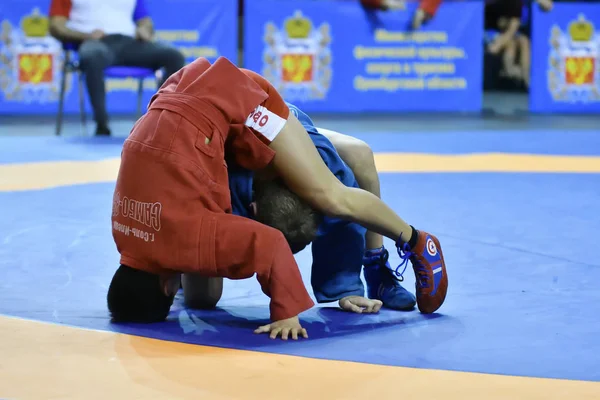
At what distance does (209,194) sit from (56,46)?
6.80 m

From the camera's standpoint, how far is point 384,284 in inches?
132

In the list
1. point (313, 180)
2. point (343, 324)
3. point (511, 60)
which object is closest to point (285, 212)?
point (313, 180)

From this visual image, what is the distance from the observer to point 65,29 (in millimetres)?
8141

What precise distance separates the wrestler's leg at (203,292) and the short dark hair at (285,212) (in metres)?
0.30

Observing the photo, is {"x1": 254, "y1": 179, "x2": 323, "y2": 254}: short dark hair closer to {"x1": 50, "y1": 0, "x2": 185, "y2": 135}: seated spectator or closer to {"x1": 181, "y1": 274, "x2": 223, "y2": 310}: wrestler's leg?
{"x1": 181, "y1": 274, "x2": 223, "y2": 310}: wrestler's leg

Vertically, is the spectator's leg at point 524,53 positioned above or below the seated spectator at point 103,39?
below

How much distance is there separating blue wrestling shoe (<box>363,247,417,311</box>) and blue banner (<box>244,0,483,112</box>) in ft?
21.3

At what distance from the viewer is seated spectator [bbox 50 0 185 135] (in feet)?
26.5

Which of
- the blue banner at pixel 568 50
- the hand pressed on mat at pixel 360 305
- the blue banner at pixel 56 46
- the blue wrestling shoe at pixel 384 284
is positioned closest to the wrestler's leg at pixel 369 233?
the blue wrestling shoe at pixel 384 284

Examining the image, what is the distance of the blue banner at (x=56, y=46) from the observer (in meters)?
9.24

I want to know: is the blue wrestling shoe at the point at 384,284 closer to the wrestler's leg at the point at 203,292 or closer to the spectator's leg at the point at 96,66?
the wrestler's leg at the point at 203,292

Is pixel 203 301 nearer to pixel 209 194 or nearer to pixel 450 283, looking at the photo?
pixel 209 194

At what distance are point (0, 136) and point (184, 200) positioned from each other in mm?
5644

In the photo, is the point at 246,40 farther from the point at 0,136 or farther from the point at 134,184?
the point at 134,184
